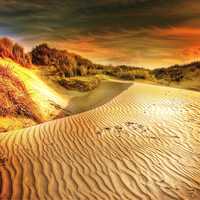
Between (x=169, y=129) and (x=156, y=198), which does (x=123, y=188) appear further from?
(x=169, y=129)

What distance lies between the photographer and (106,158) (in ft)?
21.7

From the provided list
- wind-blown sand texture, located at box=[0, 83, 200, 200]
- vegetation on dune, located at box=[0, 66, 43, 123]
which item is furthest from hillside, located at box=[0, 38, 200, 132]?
wind-blown sand texture, located at box=[0, 83, 200, 200]

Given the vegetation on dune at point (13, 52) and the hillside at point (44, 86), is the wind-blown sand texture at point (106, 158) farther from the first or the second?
the vegetation on dune at point (13, 52)

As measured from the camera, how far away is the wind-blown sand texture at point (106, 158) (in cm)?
530

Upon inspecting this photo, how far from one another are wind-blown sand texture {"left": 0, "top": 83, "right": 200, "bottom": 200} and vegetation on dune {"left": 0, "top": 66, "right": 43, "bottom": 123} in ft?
8.74

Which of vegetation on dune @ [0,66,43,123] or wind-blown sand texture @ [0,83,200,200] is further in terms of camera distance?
vegetation on dune @ [0,66,43,123]

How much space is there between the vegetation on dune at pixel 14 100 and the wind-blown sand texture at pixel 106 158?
2.67m

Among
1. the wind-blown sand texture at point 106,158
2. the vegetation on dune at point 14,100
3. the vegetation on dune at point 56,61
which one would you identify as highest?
the vegetation on dune at point 56,61

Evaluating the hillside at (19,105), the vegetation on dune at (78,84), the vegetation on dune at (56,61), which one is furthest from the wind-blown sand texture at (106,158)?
the vegetation on dune at (56,61)

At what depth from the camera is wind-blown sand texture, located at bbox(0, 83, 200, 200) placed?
17.4ft

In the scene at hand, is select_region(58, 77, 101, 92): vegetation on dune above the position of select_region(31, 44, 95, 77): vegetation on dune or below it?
below

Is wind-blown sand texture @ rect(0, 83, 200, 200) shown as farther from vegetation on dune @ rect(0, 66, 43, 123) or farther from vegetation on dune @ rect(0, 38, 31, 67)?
vegetation on dune @ rect(0, 38, 31, 67)

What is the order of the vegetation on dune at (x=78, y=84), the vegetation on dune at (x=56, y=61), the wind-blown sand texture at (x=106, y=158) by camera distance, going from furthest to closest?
the vegetation on dune at (x=56, y=61)
the vegetation on dune at (x=78, y=84)
the wind-blown sand texture at (x=106, y=158)

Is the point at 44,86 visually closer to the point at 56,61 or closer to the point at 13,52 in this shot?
the point at 13,52
